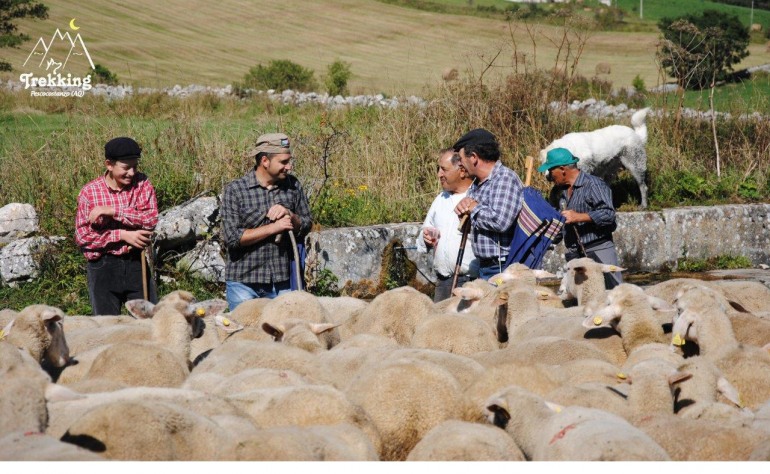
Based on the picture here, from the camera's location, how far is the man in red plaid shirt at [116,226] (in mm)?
8188

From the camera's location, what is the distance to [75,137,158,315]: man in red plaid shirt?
322 inches

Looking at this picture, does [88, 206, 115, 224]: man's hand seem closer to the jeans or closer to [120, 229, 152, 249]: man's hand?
[120, 229, 152, 249]: man's hand

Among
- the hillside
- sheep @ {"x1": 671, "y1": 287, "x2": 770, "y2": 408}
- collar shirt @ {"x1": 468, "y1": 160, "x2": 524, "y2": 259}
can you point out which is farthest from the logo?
sheep @ {"x1": 671, "y1": 287, "x2": 770, "y2": 408}

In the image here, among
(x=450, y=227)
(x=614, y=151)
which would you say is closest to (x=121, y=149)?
(x=450, y=227)

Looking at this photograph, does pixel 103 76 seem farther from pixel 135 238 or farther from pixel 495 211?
pixel 495 211

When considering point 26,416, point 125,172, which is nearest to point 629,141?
point 125,172

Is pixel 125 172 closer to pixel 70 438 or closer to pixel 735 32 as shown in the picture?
pixel 70 438

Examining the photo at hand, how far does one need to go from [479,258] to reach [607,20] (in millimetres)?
41916

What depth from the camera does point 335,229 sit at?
37.7ft

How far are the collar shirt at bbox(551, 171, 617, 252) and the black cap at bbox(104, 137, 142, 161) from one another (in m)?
3.60

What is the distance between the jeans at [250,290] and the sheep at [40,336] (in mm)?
2332

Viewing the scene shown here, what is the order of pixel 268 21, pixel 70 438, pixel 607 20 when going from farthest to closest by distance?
pixel 268 21 → pixel 607 20 → pixel 70 438

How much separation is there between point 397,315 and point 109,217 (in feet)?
8.48

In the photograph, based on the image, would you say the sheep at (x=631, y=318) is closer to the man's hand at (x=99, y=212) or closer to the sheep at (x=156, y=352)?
the sheep at (x=156, y=352)
